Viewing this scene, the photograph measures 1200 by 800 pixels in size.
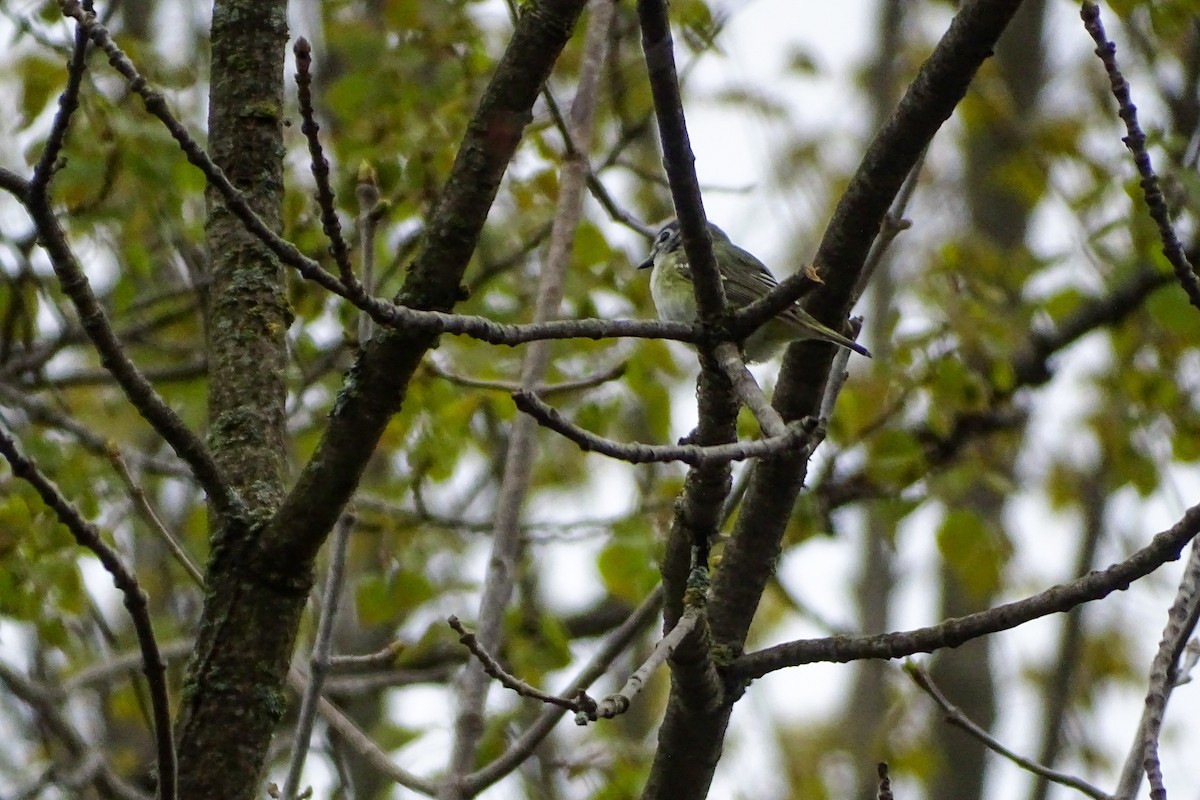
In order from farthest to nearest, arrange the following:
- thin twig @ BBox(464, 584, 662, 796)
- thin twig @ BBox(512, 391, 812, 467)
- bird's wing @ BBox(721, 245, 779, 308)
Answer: bird's wing @ BBox(721, 245, 779, 308)
thin twig @ BBox(464, 584, 662, 796)
thin twig @ BBox(512, 391, 812, 467)

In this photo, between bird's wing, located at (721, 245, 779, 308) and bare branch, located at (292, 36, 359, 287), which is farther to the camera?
bird's wing, located at (721, 245, 779, 308)

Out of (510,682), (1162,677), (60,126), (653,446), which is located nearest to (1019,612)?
(1162,677)

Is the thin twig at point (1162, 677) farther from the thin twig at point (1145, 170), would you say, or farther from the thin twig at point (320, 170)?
the thin twig at point (320, 170)

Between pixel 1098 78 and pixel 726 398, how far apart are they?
25.4 feet

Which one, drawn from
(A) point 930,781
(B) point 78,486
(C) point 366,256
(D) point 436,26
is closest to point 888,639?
(C) point 366,256

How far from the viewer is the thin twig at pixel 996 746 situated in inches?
101

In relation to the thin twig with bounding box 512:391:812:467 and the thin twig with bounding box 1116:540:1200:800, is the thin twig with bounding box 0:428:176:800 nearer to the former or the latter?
the thin twig with bounding box 512:391:812:467

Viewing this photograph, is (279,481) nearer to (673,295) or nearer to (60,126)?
(60,126)

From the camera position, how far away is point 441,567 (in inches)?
307

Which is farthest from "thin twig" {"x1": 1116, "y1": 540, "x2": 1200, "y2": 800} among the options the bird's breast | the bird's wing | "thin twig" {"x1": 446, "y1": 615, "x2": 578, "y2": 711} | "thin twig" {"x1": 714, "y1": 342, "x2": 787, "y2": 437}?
the bird's breast

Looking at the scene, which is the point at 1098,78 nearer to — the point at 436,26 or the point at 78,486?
the point at 436,26

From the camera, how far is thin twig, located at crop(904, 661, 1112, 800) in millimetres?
2570

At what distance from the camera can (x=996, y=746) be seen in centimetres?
268

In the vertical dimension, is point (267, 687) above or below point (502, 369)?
below
